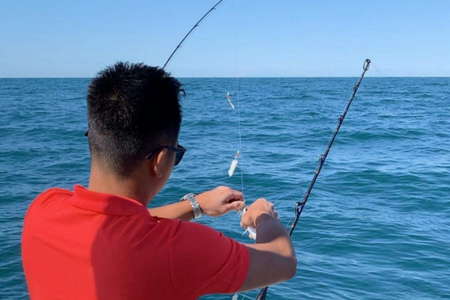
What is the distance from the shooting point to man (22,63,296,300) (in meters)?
1.32

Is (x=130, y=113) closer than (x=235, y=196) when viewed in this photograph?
Yes

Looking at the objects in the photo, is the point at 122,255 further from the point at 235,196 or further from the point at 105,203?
the point at 235,196

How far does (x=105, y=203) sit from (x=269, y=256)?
0.51 meters

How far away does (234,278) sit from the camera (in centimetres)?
141

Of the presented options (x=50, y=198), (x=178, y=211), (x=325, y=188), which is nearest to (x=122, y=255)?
(x=50, y=198)

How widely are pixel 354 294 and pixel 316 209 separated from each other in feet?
9.82

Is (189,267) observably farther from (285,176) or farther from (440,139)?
(440,139)

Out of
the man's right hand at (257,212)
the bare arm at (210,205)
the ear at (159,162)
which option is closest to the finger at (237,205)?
the bare arm at (210,205)

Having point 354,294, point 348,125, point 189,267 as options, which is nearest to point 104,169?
point 189,267

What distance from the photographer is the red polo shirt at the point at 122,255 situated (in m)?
1.31

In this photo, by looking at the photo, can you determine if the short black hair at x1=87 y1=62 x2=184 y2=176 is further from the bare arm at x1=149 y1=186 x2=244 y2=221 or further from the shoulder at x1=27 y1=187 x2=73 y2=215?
the bare arm at x1=149 y1=186 x2=244 y2=221

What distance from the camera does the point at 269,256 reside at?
1511mm

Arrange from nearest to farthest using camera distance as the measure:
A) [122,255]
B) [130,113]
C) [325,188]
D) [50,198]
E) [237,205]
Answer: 1. [122,255]
2. [130,113]
3. [50,198]
4. [237,205]
5. [325,188]

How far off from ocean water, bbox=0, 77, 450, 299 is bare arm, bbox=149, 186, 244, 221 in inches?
131
